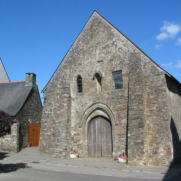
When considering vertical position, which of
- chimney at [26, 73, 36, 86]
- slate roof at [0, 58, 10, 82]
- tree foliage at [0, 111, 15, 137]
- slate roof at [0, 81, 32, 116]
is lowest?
tree foliage at [0, 111, 15, 137]

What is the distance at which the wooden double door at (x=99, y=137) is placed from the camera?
13.1m

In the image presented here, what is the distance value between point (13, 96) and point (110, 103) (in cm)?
943

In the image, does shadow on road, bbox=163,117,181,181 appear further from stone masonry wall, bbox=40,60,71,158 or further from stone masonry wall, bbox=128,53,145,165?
stone masonry wall, bbox=40,60,71,158

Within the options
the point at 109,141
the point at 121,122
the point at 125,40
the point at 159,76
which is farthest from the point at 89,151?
the point at 125,40

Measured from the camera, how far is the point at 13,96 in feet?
60.9

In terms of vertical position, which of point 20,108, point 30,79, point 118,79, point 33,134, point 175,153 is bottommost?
point 175,153

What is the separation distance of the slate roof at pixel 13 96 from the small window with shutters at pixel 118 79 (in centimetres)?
804

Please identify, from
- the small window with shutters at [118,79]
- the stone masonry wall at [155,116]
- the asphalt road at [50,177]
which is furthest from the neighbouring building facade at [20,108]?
the stone masonry wall at [155,116]

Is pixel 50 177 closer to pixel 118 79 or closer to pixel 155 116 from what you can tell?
pixel 155 116

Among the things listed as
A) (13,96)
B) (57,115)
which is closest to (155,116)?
(57,115)

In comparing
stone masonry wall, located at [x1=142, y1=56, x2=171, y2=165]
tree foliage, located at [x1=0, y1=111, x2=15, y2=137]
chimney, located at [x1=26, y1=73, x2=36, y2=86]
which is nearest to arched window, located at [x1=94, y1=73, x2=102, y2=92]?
stone masonry wall, located at [x1=142, y1=56, x2=171, y2=165]

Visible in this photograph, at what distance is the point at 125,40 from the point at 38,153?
9.41 meters

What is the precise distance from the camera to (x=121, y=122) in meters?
12.5

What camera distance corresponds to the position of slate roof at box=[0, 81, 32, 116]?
671 inches
